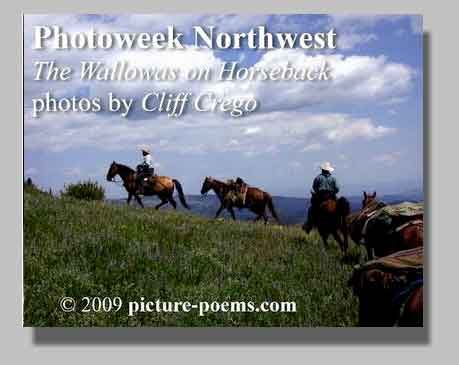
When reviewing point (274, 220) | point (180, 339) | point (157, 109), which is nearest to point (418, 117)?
point (274, 220)

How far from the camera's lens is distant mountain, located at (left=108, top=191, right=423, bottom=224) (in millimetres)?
14670

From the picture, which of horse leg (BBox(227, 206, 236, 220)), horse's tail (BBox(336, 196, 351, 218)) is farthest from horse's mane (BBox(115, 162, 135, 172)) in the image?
horse's tail (BBox(336, 196, 351, 218))

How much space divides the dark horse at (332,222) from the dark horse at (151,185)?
2.12 metres

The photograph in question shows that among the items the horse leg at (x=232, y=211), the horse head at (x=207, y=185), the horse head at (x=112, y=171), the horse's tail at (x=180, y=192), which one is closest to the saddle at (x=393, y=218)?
the horse leg at (x=232, y=211)

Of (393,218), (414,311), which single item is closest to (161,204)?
(393,218)

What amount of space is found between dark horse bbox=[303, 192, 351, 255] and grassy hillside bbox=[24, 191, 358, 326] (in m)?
0.14

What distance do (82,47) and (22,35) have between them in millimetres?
912

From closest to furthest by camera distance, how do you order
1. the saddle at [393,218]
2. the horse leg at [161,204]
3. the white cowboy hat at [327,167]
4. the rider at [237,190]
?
the saddle at [393,218], the white cowboy hat at [327,167], the rider at [237,190], the horse leg at [161,204]

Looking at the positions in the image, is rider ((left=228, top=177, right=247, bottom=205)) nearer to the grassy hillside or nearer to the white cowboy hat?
the grassy hillside

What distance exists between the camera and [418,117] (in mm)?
14664

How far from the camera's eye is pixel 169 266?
14797 mm

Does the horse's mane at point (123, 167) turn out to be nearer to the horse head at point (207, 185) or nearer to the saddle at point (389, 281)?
the horse head at point (207, 185)

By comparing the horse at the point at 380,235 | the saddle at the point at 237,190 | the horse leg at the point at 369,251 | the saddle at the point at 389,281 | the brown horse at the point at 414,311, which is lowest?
the brown horse at the point at 414,311

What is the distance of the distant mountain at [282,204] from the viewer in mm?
14670
